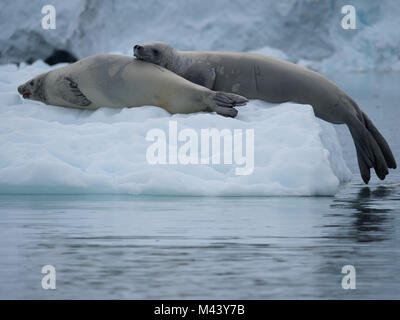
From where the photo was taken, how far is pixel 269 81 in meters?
7.55

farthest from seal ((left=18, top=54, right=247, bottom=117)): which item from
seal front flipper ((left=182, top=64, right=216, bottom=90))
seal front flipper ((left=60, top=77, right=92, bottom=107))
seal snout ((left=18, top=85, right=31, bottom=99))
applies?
seal front flipper ((left=182, top=64, right=216, bottom=90))

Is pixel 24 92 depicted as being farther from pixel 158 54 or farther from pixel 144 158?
pixel 144 158

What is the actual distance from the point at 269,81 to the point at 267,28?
51.6ft

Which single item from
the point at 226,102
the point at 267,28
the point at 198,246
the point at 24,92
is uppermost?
the point at 267,28

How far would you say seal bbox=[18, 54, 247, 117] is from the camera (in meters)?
7.03

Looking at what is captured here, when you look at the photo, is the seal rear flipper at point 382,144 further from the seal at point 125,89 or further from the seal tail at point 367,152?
Answer: the seal at point 125,89

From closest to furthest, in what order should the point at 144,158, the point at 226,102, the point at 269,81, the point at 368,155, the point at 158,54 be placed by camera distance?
1. the point at 144,158
2. the point at 226,102
3. the point at 368,155
4. the point at 269,81
5. the point at 158,54

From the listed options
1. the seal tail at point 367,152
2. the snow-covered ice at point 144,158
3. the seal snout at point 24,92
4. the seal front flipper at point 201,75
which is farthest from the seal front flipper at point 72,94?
the seal tail at point 367,152

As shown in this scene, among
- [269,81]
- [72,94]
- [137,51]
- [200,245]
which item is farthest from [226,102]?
[200,245]

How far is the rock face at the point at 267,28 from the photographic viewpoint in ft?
72.5

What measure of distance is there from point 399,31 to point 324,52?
6.55 feet

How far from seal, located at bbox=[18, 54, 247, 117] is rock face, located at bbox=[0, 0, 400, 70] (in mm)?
11901

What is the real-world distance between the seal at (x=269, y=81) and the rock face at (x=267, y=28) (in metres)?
11.9

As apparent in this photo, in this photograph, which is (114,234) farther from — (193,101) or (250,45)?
(250,45)
